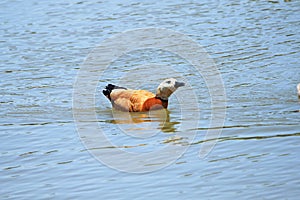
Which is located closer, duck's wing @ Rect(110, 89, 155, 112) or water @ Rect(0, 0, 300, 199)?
water @ Rect(0, 0, 300, 199)

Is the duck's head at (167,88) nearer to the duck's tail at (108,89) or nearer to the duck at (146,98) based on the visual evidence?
the duck at (146,98)

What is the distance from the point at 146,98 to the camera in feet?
39.1

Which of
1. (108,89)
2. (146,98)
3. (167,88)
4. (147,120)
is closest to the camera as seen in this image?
(147,120)

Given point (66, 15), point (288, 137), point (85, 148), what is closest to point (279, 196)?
point (288, 137)

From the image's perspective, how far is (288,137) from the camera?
31.7 feet

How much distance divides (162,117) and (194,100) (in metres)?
0.84

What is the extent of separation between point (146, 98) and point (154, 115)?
0.32 metres

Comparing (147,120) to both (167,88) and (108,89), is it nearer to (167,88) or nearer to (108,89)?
(167,88)

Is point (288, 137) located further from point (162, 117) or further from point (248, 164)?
point (162, 117)

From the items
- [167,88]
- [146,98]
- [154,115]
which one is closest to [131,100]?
[146,98]

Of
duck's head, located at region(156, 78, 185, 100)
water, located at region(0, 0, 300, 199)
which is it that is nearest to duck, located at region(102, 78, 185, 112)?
duck's head, located at region(156, 78, 185, 100)

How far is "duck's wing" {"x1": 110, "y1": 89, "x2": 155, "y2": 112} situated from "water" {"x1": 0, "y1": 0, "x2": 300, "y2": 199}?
0.71 feet

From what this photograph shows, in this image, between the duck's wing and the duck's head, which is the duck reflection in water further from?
the duck's head

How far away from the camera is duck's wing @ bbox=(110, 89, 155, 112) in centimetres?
1191
